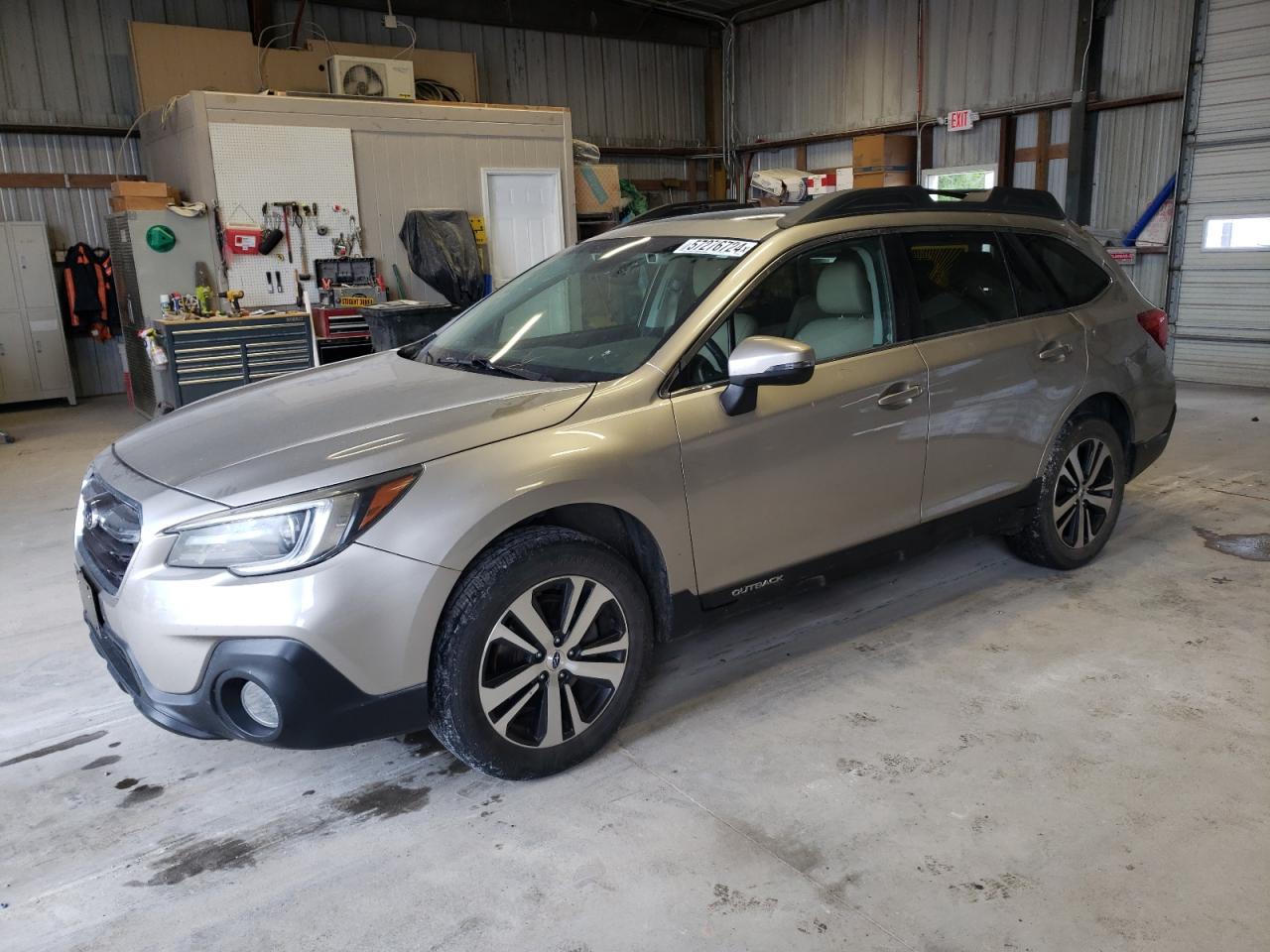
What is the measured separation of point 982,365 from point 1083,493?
0.93 meters

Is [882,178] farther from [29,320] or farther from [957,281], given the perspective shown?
[29,320]

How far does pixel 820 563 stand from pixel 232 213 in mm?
7045

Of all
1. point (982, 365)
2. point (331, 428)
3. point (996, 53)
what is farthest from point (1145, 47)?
point (331, 428)

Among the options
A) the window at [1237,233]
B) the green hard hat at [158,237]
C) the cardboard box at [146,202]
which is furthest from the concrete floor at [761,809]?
the window at [1237,233]

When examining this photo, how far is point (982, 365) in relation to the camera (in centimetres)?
327

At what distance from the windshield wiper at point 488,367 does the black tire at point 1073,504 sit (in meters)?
2.04

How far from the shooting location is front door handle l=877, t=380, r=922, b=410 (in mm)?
3008

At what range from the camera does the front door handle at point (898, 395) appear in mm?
3008

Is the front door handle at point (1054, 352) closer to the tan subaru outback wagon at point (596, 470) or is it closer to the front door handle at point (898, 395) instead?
the tan subaru outback wagon at point (596, 470)

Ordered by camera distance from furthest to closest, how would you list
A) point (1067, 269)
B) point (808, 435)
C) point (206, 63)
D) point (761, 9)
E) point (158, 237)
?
point (761, 9)
point (206, 63)
point (158, 237)
point (1067, 269)
point (808, 435)

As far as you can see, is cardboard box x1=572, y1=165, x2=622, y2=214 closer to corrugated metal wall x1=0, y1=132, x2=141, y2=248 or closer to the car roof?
corrugated metal wall x1=0, y1=132, x2=141, y2=248

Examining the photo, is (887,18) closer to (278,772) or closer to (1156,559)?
(1156,559)

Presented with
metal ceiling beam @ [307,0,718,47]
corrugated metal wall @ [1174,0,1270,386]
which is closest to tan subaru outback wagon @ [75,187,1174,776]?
corrugated metal wall @ [1174,0,1270,386]

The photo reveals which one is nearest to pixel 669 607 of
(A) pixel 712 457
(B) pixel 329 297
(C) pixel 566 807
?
(A) pixel 712 457
